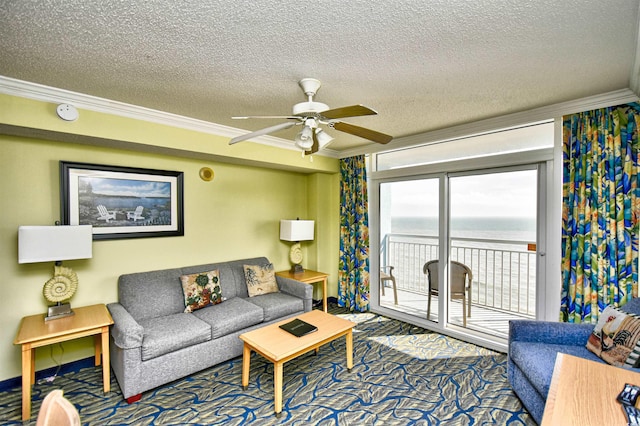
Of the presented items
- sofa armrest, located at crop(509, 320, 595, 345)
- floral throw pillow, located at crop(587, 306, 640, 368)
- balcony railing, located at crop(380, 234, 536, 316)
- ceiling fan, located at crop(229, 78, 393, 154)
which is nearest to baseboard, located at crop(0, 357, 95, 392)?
ceiling fan, located at crop(229, 78, 393, 154)

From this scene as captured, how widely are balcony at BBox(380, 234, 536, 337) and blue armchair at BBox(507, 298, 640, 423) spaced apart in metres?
1.15

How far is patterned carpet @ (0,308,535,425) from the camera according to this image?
2.11m

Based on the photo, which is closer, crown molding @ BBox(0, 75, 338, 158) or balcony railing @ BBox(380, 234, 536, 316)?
crown molding @ BBox(0, 75, 338, 158)

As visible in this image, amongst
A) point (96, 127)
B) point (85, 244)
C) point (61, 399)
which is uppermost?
point (96, 127)

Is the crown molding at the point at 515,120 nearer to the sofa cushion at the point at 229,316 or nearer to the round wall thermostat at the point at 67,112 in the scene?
the sofa cushion at the point at 229,316

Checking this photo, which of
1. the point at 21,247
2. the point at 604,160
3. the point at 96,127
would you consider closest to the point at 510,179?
the point at 604,160

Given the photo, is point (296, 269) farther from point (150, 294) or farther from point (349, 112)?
point (349, 112)

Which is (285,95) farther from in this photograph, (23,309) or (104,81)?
(23,309)

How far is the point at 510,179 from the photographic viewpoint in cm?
311

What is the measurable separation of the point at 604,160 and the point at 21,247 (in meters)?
4.67

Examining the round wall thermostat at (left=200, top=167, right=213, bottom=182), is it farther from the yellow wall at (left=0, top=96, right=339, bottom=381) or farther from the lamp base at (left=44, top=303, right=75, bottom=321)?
the lamp base at (left=44, top=303, right=75, bottom=321)

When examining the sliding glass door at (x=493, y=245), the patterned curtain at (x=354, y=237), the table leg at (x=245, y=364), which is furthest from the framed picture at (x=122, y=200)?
the sliding glass door at (x=493, y=245)

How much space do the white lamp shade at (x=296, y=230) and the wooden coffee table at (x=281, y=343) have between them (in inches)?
55.5

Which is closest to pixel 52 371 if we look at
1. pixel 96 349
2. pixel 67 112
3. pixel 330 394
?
pixel 96 349
